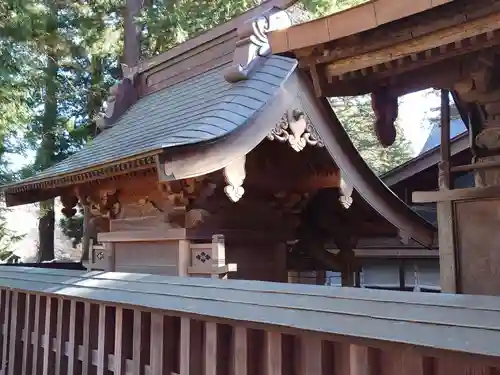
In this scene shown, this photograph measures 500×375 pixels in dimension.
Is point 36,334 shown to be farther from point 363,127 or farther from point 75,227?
point 363,127

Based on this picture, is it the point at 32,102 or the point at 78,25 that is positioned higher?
the point at 78,25

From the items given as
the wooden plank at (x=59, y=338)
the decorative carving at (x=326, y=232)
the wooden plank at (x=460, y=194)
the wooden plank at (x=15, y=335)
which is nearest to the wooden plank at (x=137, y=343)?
the wooden plank at (x=59, y=338)

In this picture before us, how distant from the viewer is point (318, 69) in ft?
11.1

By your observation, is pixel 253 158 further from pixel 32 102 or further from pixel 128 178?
pixel 32 102

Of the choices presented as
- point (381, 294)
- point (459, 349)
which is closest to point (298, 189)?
point (381, 294)

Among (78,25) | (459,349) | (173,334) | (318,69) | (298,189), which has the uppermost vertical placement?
(78,25)

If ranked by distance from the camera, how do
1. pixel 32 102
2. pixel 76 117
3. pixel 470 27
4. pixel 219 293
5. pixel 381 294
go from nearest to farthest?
pixel 381 294, pixel 219 293, pixel 470 27, pixel 32 102, pixel 76 117

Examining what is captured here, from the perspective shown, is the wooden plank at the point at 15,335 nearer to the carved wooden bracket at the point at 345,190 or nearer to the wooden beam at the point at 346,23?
the wooden beam at the point at 346,23

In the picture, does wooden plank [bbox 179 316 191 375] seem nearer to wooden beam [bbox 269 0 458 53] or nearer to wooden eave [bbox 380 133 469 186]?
wooden beam [bbox 269 0 458 53]

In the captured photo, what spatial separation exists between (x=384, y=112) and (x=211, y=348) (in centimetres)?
240

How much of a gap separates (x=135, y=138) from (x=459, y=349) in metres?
5.04

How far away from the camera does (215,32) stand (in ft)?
21.0

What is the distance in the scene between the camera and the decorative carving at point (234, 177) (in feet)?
15.0

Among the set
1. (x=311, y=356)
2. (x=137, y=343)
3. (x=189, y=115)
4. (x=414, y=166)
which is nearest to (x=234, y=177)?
(x=189, y=115)
